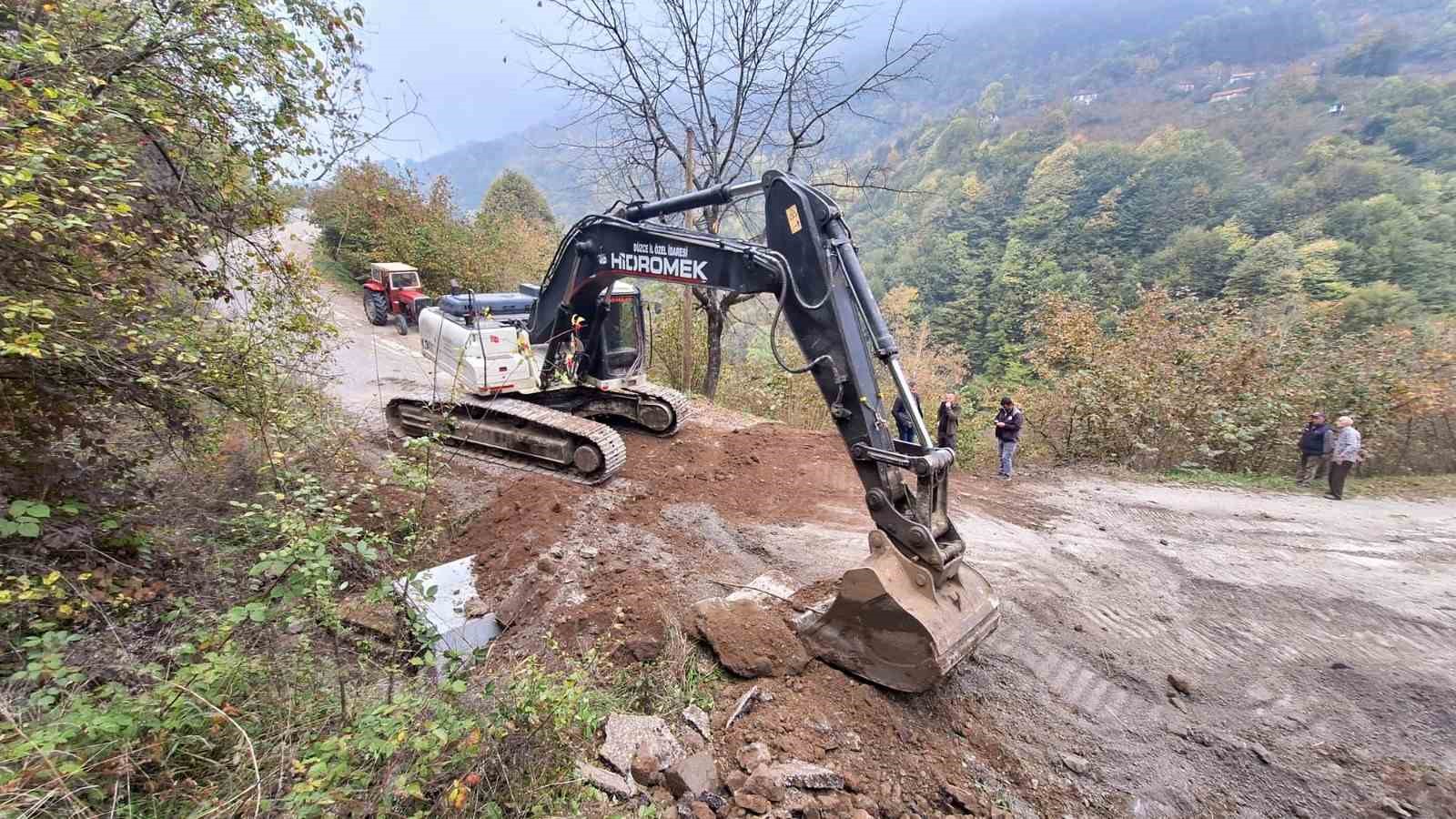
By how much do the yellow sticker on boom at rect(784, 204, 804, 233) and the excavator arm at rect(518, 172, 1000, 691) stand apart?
0.03ft

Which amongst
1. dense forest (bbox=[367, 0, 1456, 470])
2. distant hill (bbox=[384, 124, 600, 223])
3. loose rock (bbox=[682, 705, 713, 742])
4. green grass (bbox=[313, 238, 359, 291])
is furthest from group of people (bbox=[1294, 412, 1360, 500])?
green grass (bbox=[313, 238, 359, 291])

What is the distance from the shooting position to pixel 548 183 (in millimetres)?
51656

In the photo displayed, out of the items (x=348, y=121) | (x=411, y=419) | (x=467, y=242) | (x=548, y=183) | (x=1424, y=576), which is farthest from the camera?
(x=548, y=183)

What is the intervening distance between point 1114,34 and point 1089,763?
590ft

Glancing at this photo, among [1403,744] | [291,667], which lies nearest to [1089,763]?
[1403,744]

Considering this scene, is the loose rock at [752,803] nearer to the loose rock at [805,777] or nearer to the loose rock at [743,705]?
the loose rock at [805,777]

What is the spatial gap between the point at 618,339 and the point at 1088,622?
5.88 metres

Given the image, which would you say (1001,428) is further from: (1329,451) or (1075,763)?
(1075,763)

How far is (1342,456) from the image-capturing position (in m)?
7.90

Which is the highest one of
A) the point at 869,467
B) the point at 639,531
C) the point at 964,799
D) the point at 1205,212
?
the point at 1205,212

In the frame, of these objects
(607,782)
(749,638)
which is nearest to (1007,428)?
(749,638)

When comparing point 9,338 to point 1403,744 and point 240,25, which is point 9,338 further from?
point 1403,744

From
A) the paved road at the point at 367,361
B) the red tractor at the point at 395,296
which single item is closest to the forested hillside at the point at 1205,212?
the paved road at the point at 367,361

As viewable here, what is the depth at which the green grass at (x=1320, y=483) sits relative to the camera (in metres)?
8.40
